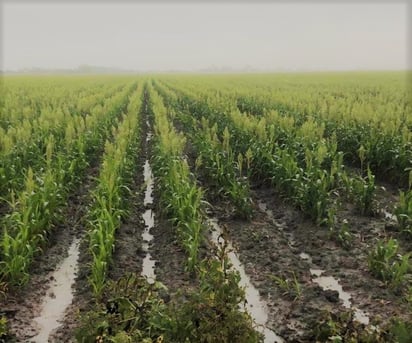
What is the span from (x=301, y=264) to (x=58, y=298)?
2.29m

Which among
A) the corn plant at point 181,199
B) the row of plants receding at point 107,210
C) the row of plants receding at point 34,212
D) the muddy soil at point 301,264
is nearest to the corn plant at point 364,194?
the muddy soil at point 301,264

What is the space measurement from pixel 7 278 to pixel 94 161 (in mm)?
4887

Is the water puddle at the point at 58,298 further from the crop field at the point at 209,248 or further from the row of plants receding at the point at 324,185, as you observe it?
the row of plants receding at the point at 324,185

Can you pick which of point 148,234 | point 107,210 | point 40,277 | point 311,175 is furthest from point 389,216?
point 40,277

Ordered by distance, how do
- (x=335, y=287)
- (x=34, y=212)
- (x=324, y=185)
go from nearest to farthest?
(x=335, y=287) → (x=34, y=212) → (x=324, y=185)

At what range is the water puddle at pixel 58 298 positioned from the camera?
12.1 feet

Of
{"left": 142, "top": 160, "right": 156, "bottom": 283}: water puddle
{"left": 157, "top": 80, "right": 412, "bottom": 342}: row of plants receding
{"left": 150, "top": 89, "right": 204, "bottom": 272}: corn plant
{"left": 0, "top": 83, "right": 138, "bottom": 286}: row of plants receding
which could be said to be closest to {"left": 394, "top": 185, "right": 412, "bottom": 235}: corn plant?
{"left": 157, "top": 80, "right": 412, "bottom": 342}: row of plants receding

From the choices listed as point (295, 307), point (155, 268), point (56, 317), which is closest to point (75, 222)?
point (155, 268)

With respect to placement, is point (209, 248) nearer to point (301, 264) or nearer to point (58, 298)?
point (301, 264)

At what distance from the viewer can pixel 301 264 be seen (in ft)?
15.4

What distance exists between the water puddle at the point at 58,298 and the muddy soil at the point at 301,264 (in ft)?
5.30

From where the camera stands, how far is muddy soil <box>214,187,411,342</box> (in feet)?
12.5

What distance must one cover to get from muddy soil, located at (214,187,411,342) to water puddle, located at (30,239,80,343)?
1.62 meters

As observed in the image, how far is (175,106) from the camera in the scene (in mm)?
16719
